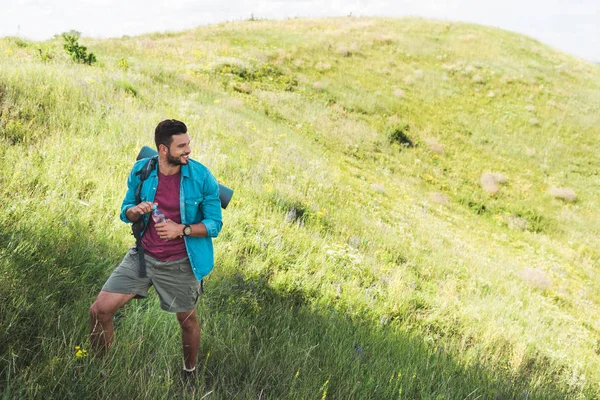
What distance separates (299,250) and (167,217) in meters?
2.73

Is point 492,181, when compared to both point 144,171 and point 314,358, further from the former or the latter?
point 144,171

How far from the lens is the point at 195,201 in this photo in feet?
8.02

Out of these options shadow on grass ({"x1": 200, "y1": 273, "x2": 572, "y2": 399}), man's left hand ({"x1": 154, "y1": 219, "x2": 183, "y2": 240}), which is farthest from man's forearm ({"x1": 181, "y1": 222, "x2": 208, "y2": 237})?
shadow on grass ({"x1": 200, "y1": 273, "x2": 572, "y2": 399})

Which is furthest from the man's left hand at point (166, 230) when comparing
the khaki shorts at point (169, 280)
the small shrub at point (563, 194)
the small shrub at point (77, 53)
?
the small shrub at point (563, 194)

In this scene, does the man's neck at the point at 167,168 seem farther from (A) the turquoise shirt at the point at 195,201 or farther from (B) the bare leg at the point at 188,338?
(B) the bare leg at the point at 188,338

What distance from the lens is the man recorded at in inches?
93.4

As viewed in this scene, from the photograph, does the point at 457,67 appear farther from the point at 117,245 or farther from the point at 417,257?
the point at 117,245

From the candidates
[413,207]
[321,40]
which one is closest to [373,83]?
[321,40]

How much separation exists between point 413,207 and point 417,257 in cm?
387

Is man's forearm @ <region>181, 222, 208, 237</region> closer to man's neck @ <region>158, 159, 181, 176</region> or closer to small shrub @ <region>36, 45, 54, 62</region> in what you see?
man's neck @ <region>158, 159, 181, 176</region>

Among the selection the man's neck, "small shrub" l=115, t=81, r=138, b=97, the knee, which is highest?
"small shrub" l=115, t=81, r=138, b=97

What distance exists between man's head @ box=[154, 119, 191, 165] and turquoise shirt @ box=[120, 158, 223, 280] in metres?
0.11

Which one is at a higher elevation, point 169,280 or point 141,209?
point 141,209

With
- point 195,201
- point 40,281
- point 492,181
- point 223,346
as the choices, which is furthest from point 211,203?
point 492,181
